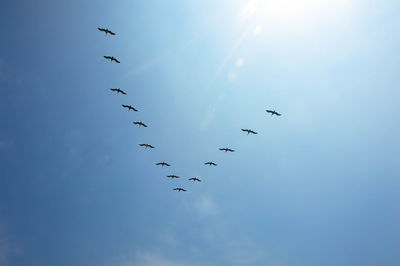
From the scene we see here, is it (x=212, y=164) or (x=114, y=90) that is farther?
(x=212, y=164)

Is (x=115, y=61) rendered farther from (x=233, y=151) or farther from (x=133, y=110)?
(x=233, y=151)

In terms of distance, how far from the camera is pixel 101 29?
131125 mm

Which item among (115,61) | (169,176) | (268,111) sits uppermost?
(268,111)

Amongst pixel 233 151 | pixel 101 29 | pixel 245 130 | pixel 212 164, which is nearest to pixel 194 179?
pixel 212 164

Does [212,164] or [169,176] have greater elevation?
[212,164]

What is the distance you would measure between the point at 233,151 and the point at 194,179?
2809cm

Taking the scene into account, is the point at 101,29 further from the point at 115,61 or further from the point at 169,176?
the point at 169,176

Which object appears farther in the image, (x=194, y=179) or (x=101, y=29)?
(x=194, y=179)

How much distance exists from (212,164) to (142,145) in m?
41.1

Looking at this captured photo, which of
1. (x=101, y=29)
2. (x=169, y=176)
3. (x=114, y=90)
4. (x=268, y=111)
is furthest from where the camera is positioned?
(x=169, y=176)

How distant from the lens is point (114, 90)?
14388 cm

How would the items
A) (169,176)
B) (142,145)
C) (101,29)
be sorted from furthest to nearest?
(169,176), (142,145), (101,29)

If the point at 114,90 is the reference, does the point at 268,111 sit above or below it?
above

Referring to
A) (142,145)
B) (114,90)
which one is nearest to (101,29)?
(114,90)
